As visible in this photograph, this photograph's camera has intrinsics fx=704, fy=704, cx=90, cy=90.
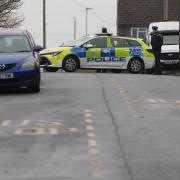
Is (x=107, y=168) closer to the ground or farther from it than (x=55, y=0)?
closer to the ground

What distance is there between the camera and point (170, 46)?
29.9m

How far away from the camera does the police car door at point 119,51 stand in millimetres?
25953

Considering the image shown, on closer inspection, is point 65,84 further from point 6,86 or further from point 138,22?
point 138,22

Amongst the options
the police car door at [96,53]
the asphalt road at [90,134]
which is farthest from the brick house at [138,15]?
the asphalt road at [90,134]

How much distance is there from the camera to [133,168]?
8.01m

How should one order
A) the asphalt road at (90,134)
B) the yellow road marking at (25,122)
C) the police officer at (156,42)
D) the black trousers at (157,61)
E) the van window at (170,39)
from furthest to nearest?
the van window at (170,39) → the black trousers at (157,61) → the police officer at (156,42) → the yellow road marking at (25,122) → the asphalt road at (90,134)

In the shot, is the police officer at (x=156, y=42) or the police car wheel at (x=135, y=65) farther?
the police car wheel at (x=135, y=65)

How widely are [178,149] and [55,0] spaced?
57.6 m

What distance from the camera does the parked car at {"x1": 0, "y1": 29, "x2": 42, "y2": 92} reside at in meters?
16.0

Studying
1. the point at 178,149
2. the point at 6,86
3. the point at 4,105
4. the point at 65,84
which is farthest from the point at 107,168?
the point at 65,84

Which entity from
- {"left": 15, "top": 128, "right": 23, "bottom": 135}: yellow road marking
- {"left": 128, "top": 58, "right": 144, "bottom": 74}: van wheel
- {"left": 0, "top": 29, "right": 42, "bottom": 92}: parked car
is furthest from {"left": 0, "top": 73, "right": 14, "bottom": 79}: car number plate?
{"left": 128, "top": 58, "right": 144, "bottom": 74}: van wheel

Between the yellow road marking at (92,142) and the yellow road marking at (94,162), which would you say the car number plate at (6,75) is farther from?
the yellow road marking at (94,162)

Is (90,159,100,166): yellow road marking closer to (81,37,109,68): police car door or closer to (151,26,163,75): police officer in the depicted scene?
(81,37,109,68): police car door

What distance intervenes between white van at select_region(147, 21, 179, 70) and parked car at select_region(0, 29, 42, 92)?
1298cm
